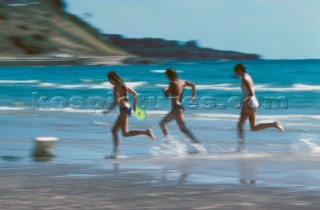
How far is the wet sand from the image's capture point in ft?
28.4

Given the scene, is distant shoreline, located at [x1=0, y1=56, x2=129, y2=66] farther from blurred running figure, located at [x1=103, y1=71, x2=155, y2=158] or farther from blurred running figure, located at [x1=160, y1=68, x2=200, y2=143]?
blurred running figure, located at [x1=103, y1=71, x2=155, y2=158]

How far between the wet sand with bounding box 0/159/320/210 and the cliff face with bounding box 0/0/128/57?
510 ft

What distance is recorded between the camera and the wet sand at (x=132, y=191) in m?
8.66

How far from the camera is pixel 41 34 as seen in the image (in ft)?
604

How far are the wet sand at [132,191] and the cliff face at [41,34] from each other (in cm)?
15543

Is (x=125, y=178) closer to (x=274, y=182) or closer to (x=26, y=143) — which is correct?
(x=274, y=182)

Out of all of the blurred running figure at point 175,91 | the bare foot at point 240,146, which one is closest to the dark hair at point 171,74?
the blurred running figure at point 175,91

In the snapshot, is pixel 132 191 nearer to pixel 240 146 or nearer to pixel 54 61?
pixel 240 146

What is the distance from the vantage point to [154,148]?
605 inches

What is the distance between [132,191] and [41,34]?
176836 mm

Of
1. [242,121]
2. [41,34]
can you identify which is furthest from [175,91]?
[41,34]

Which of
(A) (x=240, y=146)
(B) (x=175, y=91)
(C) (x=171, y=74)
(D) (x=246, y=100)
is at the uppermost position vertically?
(C) (x=171, y=74)

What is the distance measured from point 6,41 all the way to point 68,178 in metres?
168

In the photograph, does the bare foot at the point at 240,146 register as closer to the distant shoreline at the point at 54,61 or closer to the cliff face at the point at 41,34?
the distant shoreline at the point at 54,61
